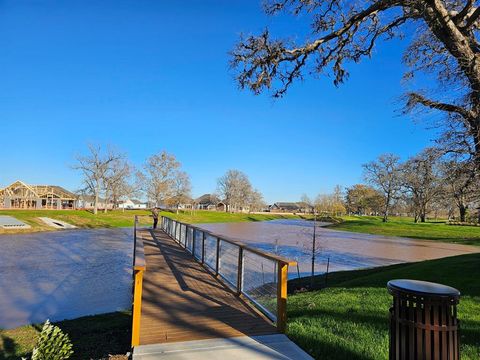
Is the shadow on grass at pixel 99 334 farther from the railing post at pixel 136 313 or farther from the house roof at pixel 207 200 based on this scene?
Result: the house roof at pixel 207 200

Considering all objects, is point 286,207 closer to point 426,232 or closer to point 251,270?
point 426,232

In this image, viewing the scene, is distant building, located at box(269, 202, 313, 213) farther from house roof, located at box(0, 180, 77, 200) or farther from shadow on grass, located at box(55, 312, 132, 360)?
shadow on grass, located at box(55, 312, 132, 360)

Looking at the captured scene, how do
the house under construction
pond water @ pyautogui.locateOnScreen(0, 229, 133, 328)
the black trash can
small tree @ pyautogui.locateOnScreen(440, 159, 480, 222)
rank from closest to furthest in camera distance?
the black trash can, small tree @ pyautogui.locateOnScreen(440, 159, 480, 222), pond water @ pyautogui.locateOnScreen(0, 229, 133, 328), the house under construction

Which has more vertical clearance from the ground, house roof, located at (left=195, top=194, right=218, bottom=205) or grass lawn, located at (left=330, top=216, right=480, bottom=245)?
house roof, located at (left=195, top=194, right=218, bottom=205)

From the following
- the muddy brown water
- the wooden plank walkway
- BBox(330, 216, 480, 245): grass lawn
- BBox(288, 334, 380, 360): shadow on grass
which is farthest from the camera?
BBox(330, 216, 480, 245): grass lawn

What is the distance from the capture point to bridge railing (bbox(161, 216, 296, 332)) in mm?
4551

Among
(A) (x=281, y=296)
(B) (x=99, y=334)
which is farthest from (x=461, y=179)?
(B) (x=99, y=334)

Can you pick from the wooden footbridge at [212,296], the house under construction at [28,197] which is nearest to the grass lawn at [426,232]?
the wooden footbridge at [212,296]

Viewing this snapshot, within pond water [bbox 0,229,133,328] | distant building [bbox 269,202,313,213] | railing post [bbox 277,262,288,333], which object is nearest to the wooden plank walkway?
railing post [bbox 277,262,288,333]

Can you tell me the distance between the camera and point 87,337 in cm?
597

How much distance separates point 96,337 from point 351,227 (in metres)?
43.3

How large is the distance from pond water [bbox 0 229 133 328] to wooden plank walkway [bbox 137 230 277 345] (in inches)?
79.0

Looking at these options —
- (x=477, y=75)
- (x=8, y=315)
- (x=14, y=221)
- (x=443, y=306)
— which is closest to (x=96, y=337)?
(x=8, y=315)

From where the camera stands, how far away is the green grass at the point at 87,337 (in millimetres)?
5320
